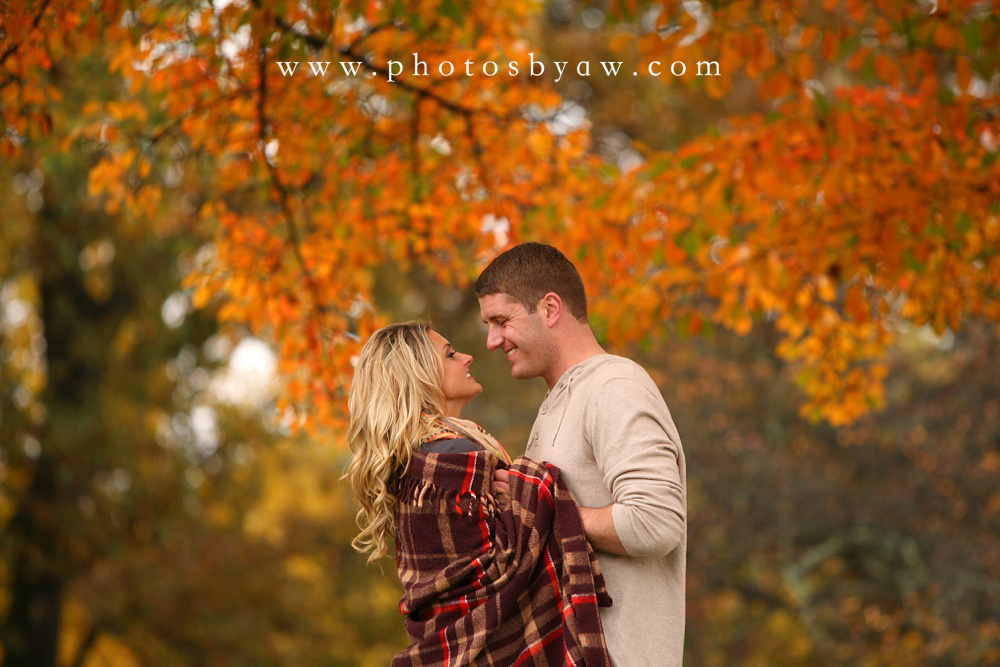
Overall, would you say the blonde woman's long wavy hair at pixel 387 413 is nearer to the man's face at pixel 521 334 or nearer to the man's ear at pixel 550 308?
the man's face at pixel 521 334

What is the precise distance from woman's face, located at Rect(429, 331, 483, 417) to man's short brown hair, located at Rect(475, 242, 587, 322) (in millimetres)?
204

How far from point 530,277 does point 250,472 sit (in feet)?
29.6

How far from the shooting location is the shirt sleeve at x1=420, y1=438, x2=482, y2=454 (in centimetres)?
275

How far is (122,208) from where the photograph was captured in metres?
8.82

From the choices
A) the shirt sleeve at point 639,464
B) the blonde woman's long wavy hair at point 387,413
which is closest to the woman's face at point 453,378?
the blonde woman's long wavy hair at point 387,413

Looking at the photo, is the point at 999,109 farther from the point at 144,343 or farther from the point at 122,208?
the point at 144,343

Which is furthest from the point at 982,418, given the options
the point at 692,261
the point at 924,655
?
the point at 692,261

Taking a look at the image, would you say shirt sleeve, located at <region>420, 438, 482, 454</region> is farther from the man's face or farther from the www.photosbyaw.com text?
the www.photosbyaw.com text

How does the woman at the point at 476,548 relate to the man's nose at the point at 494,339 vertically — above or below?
below

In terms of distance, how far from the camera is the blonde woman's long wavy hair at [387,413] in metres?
2.80

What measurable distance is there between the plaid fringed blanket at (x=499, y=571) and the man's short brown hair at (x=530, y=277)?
1.49ft

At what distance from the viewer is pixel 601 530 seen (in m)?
2.57

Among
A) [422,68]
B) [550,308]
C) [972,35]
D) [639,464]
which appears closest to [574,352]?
[550,308]

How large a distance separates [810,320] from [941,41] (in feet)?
6.24
